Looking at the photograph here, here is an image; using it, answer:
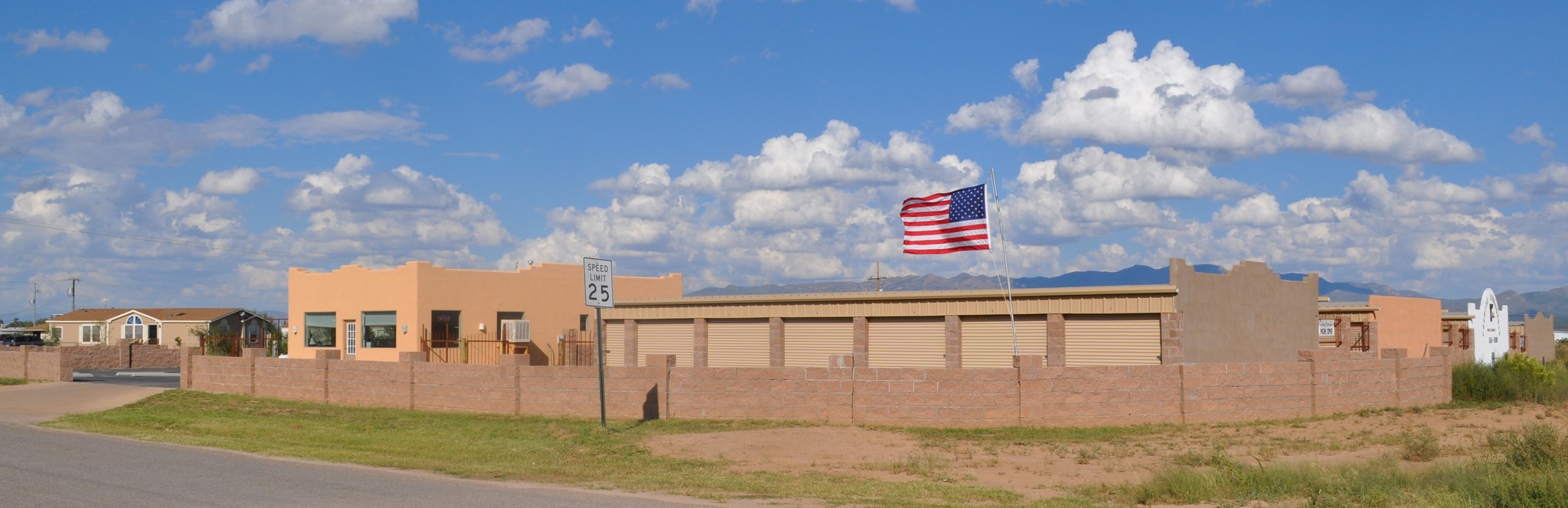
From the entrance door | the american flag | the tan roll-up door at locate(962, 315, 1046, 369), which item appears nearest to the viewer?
the american flag

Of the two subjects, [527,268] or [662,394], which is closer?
[662,394]

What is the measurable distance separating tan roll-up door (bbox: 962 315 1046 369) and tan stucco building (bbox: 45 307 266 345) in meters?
65.5

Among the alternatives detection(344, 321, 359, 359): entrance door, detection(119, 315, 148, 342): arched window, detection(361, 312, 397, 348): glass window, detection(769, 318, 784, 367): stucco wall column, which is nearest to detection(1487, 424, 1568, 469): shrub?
detection(769, 318, 784, 367): stucco wall column

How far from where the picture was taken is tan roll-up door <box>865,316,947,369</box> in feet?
112

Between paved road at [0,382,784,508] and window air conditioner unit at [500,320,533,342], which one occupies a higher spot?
window air conditioner unit at [500,320,533,342]

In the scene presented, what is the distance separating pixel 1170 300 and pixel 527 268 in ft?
83.2

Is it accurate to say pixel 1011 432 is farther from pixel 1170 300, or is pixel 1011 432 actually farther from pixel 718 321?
pixel 718 321

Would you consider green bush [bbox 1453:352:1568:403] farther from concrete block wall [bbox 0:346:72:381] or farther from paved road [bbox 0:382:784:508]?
concrete block wall [bbox 0:346:72:381]

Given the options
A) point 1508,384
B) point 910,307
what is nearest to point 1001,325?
point 910,307

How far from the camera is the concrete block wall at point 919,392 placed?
24.2 metres

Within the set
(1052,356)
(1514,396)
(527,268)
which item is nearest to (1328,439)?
(1052,356)

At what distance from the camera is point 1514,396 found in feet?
101

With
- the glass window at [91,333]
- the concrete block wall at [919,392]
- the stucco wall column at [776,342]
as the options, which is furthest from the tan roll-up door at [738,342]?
the glass window at [91,333]

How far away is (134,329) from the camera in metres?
91.3
